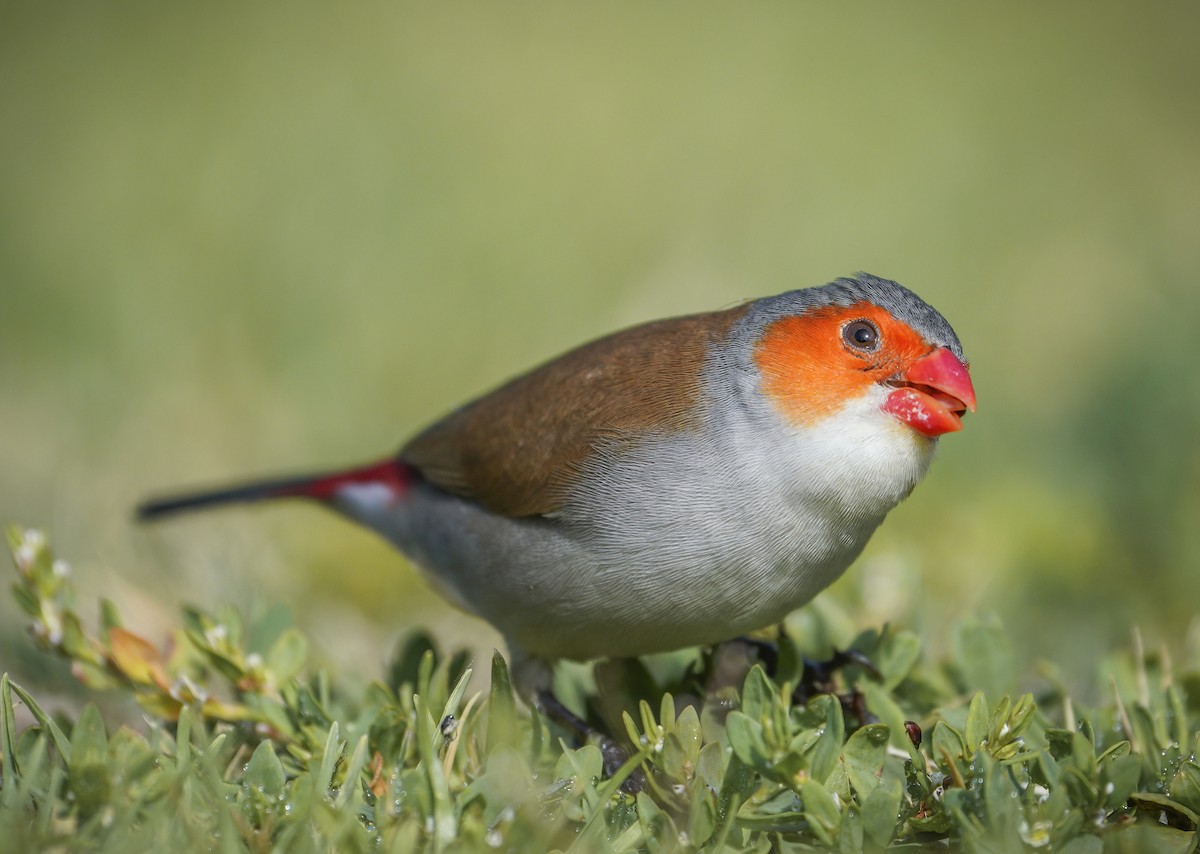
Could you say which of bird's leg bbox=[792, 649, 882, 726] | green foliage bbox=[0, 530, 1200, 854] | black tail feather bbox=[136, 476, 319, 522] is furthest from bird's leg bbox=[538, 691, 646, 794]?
black tail feather bbox=[136, 476, 319, 522]

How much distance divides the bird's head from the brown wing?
9.4 inches

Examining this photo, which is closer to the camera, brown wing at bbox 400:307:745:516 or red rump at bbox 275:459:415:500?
brown wing at bbox 400:307:745:516

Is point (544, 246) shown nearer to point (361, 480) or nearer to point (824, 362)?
point (361, 480)

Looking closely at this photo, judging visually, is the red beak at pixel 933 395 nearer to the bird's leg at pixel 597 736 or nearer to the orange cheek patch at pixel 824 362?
the orange cheek patch at pixel 824 362

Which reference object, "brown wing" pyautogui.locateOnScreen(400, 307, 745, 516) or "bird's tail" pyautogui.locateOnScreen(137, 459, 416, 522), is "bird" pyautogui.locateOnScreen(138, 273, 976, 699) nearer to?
"brown wing" pyautogui.locateOnScreen(400, 307, 745, 516)

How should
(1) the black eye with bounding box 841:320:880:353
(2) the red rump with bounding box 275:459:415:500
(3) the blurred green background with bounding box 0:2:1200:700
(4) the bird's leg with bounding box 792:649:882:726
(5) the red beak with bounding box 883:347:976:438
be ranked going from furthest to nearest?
1. (3) the blurred green background with bounding box 0:2:1200:700
2. (2) the red rump with bounding box 275:459:415:500
3. (4) the bird's leg with bounding box 792:649:882:726
4. (1) the black eye with bounding box 841:320:880:353
5. (5) the red beak with bounding box 883:347:976:438

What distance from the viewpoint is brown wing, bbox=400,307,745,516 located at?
3.04m

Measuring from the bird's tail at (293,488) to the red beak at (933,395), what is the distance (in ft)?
5.24

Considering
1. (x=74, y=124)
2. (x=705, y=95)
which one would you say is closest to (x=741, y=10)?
(x=705, y=95)

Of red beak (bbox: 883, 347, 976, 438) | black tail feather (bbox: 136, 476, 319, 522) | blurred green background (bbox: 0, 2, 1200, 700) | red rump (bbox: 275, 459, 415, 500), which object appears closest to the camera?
red beak (bbox: 883, 347, 976, 438)

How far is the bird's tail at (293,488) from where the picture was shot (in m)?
3.84

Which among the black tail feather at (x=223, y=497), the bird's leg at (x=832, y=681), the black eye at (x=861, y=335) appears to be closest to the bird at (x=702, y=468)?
the black eye at (x=861, y=335)

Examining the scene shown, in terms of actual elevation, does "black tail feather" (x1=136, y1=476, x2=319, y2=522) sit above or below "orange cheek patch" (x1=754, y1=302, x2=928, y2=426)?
below

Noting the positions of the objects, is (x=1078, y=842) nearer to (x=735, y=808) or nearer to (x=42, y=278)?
(x=735, y=808)
